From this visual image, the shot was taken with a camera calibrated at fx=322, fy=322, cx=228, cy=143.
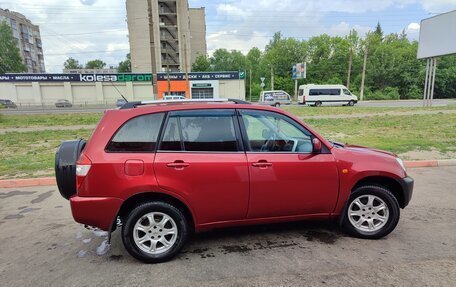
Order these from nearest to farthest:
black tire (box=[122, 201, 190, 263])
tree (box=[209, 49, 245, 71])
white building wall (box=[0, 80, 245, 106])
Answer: black tire (box=[122, 201, 190, 263]), white building wall (box=[0, 80, 245, 106]), tree (box=[209, 49, 245, 71])

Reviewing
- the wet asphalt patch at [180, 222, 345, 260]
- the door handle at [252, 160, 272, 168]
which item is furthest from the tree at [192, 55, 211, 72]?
the door handle at [252, 160, 272, 168]

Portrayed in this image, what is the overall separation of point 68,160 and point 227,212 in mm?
1880

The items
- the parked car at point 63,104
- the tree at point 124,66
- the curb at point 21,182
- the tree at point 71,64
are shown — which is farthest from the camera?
the tree at point 71,64

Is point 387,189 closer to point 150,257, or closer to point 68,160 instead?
point 150,257

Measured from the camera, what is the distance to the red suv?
3324mm

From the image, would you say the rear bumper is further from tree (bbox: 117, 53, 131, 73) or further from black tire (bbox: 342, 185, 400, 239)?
tree (bbox: 117, 53, 131, 73)

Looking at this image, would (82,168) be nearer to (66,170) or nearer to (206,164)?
(66,170)

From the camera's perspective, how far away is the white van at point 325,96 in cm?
3631

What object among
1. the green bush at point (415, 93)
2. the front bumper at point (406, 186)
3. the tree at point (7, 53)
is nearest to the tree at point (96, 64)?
the tree at point (7, 53)

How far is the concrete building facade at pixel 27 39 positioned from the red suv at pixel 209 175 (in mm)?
89745

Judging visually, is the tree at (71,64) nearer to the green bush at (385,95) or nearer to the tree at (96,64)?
the tree at (96,64)

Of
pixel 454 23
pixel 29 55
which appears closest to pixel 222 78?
pixel 454 23

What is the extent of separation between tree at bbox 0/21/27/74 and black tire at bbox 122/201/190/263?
7447 centimetres

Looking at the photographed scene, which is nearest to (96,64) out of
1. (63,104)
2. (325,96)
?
(63,104)
